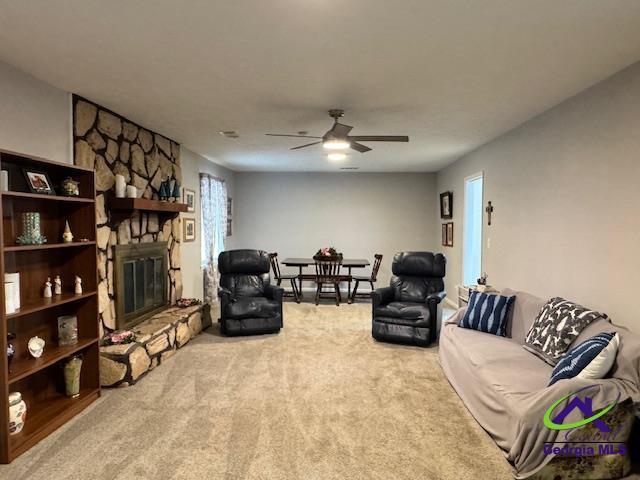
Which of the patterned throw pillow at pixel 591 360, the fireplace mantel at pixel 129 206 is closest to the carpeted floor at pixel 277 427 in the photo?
the patterned throw pillow at pixel 591 360

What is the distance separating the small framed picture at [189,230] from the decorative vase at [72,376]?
2.76 metres

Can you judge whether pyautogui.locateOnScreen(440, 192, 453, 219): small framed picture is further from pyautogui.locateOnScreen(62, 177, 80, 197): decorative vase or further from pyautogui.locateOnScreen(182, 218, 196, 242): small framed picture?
pyautogui.locateOnScreen(62, 177, 80, 197): decorative vase

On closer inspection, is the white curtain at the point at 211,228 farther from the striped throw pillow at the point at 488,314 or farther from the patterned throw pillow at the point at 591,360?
the patterned throw pillow at the point at 591,360

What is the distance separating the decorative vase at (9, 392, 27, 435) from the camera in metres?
2.44

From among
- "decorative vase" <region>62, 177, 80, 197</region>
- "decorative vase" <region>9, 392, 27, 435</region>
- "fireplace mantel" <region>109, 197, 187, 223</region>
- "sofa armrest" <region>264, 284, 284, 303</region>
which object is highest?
"decorative vase" <region>62, 177, 80, 197</region>

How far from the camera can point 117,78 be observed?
9.55ft

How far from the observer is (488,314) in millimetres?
3617

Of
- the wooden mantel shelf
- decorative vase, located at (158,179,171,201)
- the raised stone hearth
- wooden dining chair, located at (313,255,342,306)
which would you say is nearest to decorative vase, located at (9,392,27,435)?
the raised stone hearth

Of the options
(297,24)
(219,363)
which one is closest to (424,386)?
(219,363)

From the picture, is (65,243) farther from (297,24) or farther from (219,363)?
(297,24)

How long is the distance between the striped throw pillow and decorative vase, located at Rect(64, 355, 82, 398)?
333cm

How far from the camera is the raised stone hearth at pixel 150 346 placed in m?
Result: 3.34

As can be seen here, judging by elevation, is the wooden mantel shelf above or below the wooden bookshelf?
above

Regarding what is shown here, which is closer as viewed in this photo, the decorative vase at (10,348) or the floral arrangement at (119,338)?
the decorative vase at (10,348)
